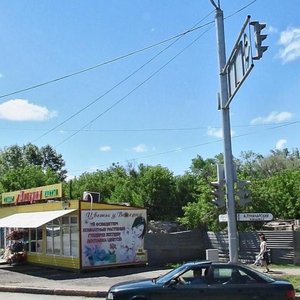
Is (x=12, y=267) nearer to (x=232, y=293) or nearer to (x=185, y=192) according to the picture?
(x=232, y=293)

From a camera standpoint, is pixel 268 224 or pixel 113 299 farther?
pixel 268 224

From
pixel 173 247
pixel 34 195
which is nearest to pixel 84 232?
pixel 173 247

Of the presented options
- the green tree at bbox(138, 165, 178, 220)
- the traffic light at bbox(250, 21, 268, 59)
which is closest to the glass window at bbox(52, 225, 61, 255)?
the traffic light at bbox(250, 21, 268, 59)

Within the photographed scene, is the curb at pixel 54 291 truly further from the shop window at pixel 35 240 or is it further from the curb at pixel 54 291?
the shop window at pixel 35 240

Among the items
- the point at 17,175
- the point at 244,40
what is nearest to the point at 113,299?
the point at 244,40

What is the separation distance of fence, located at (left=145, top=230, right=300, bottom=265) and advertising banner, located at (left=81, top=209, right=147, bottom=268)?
67cm

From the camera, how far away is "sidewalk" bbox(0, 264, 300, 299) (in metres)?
18.3

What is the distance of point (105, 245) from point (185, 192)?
1141 inches

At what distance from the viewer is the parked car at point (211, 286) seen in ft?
36.6

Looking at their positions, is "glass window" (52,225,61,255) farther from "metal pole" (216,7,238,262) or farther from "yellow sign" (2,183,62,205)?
"metal pole" (216,7,238,262)

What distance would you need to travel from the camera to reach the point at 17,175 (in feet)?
198

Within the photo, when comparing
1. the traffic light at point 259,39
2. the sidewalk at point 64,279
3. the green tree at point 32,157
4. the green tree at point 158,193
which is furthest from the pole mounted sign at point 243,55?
the green tree at point 32,157

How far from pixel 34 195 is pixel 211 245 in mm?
10599

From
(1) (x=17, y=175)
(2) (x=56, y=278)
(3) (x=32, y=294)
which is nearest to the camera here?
(3) (x=32, y=294)
